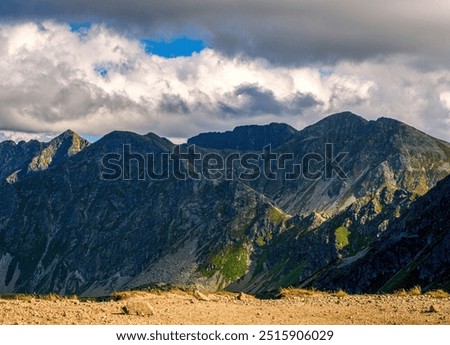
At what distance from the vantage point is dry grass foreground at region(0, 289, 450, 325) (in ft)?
83.6

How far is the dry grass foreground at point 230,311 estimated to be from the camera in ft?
83.6

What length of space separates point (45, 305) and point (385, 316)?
17260mm

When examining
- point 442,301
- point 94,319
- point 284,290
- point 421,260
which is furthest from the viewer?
point 421,260

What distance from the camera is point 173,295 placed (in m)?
34.9

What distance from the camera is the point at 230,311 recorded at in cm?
2889

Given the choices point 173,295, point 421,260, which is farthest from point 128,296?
point 421,260

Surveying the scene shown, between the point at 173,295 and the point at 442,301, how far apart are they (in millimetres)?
15660

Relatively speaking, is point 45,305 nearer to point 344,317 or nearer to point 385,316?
point 344,317

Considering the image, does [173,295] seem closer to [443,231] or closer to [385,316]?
[385,316]
